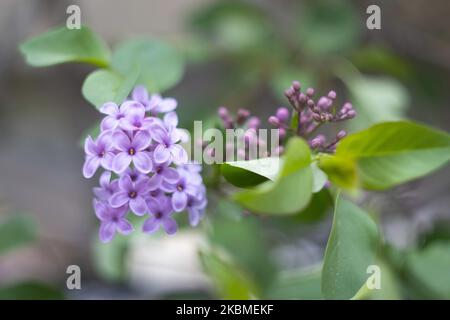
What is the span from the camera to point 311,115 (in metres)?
0.95

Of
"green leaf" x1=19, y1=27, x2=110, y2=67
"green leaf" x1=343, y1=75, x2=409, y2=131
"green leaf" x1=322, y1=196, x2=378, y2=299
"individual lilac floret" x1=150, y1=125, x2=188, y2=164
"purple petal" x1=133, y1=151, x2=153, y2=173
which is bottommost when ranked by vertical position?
"green leaf" x1=322, y1=196, x2=378, y2=299

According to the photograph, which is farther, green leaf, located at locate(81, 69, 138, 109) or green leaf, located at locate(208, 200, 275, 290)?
green leaf, located at locate(208, 200, 275, 290)

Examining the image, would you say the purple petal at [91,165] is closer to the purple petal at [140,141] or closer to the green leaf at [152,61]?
the purple petal at [140,141]

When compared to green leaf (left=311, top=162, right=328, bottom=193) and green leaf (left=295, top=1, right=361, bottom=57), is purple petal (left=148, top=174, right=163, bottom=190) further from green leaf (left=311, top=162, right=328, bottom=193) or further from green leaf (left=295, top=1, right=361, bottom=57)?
green leaf (left=295, top=1, right=361, bottom=57)

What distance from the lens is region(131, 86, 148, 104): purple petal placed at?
0.97 m

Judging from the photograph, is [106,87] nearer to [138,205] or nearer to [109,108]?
[109,108]

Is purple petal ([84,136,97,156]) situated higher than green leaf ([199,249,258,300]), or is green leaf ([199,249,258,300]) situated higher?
purple petal ([84,136,97,156])

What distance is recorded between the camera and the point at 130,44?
117 cm

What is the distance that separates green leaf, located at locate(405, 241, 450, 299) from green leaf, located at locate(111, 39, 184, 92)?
2.12 ft

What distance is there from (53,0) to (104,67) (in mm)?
1306

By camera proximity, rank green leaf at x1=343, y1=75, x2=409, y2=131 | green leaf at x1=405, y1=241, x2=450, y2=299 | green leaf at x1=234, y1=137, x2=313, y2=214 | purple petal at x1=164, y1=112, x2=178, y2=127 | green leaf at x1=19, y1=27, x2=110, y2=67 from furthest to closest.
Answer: green leaf at x1=343, y1=75, x2=409, y2=131 → green leaf at x1=405, y1=241, x2=450, y2=299 → green leaf at x1=19, y1=27, x2=110, y2=67 → purple petal at x1=164, y1=112, x2=178, y2=127 → green leaf at x1=234, y1=137, x2=313, y2=214

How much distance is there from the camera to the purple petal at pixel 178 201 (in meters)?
0.89

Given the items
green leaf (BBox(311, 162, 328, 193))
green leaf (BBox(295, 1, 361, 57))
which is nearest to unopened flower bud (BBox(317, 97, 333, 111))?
green leaf (BBox(311, 162, 328, 193))

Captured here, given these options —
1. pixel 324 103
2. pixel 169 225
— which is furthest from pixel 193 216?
pixel 324 103
